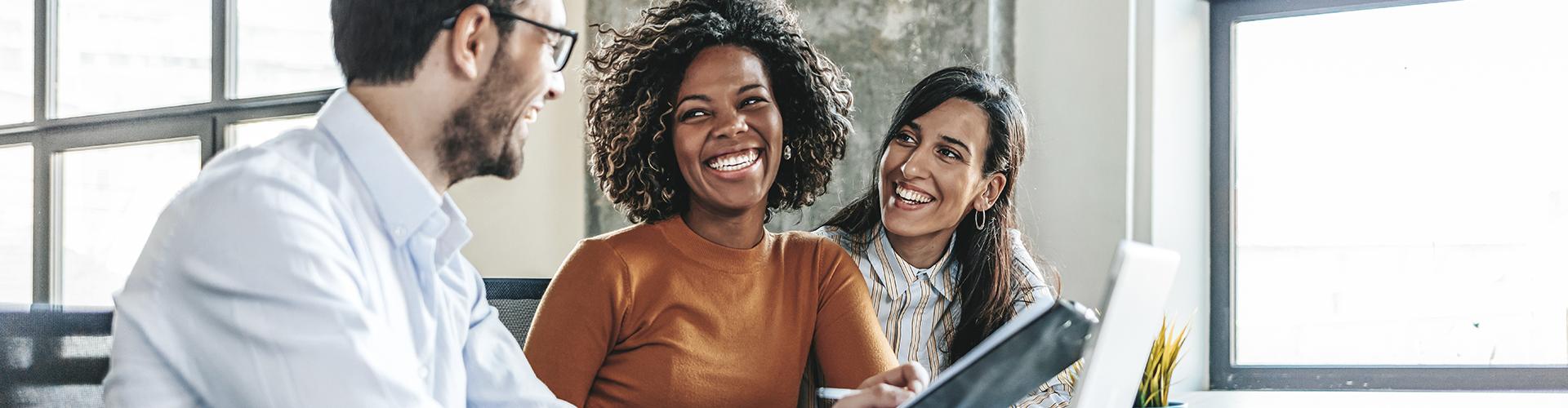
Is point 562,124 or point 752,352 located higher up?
point 562,124

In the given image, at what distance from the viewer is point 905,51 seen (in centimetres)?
262

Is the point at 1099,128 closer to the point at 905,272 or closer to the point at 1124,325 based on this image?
the point at 905,272

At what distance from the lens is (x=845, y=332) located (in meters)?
1.54

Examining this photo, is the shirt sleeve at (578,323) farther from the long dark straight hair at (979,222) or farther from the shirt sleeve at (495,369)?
the long dark straight hair at (979,222)

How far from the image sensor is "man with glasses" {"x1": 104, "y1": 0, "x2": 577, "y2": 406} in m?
0.72

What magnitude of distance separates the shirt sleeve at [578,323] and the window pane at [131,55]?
315cm

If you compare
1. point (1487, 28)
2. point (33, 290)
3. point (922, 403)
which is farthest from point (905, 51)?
point (33, 290)

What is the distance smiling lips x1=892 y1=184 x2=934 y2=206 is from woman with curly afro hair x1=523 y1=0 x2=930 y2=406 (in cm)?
20

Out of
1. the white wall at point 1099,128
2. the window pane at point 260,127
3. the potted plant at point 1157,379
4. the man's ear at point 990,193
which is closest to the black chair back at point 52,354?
the man's ear at point 990,193

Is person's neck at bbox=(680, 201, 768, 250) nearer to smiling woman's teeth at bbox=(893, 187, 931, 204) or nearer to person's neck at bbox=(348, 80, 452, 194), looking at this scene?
smiling woman's teeth at bbox=(893, 187, 931, 204)

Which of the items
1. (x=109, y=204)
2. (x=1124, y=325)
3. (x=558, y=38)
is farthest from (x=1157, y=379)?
(x=109, y=204)

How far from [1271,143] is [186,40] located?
138 inches

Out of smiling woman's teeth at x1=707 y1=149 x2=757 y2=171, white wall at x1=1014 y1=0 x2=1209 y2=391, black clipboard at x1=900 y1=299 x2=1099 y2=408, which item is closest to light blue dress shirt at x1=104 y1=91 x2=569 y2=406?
black clipboard at x1=900 y1=299 x2=1099 y2=408

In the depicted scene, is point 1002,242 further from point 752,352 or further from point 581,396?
point 581,396
